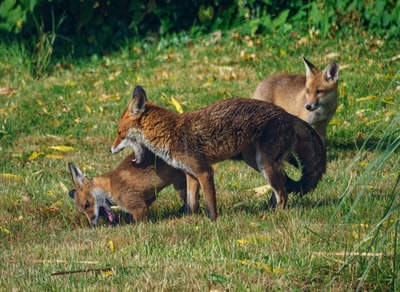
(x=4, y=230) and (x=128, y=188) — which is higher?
(x=128, y=188)

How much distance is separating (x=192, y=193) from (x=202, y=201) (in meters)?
0.53

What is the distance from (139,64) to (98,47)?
1713 mm

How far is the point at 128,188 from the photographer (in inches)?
294

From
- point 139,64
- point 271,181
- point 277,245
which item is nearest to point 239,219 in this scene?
point 271,181

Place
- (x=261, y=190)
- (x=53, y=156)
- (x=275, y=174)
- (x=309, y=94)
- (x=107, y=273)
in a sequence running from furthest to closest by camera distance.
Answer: (x=53, y=156), (x=309, y=94), (x=261, y=190), (x=275, y=174), (x=107, y=273)

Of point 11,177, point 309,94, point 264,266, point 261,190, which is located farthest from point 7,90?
point 264,266

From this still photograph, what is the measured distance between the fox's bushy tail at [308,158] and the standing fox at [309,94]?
93.8 inches

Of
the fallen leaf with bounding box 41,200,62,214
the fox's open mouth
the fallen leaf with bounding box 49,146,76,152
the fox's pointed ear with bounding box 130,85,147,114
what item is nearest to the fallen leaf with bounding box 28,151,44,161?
the fallen leaf with bounding box 49,146,76,152

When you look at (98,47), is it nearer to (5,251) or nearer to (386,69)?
(386,69)

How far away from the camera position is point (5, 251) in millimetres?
6449

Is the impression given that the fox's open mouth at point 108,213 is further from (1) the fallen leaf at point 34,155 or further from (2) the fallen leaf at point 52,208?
(1) the fallen leaf at point 34,155

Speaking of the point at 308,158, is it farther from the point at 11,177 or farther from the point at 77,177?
the point at 11,177

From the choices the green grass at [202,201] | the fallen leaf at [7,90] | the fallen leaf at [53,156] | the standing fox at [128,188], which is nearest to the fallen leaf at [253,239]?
the green grass at [202,201]

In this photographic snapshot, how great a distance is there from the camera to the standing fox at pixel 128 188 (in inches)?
293
